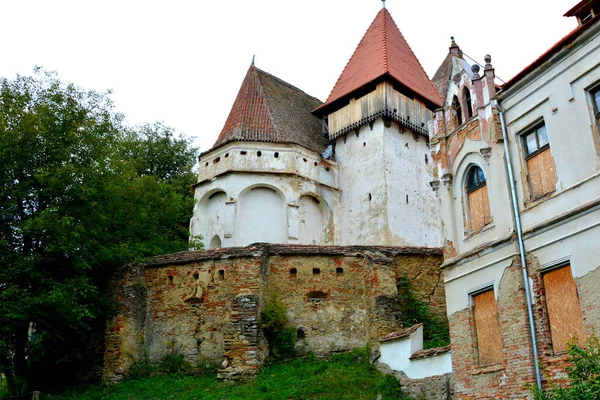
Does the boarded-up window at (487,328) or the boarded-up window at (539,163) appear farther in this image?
the boarded-up window at (487,328)

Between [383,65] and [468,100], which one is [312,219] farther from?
[468,100]

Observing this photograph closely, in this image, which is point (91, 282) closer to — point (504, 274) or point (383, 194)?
point (504, 274)

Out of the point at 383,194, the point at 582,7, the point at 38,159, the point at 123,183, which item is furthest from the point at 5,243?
the point at 383,194

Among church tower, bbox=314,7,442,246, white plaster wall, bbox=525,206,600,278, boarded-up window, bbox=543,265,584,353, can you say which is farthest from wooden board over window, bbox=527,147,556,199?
church tower, bbox=314,7,442,246

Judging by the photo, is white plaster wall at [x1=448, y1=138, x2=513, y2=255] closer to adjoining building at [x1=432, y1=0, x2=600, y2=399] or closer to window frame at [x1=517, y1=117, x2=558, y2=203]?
adjoining building at [x1=432, y1=0, x2=600, y2=399]

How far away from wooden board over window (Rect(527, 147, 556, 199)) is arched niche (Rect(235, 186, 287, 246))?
2128 centimetres

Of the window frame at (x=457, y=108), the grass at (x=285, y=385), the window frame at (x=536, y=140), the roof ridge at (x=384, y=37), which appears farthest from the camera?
the roof ridge at (x=384, y=37)

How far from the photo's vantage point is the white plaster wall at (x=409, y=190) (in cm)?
3300

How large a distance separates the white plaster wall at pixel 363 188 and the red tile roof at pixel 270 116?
2291 mm

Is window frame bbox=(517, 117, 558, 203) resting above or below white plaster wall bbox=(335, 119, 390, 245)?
below

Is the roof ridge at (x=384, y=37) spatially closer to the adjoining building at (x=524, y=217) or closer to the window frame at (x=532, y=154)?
the adjoining building at (x=524, y=217)

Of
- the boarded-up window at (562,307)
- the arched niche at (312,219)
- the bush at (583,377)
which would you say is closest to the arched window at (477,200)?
the boarded-up window at (562,307)

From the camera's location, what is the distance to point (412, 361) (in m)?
15.1

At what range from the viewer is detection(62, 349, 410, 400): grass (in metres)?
15.8
